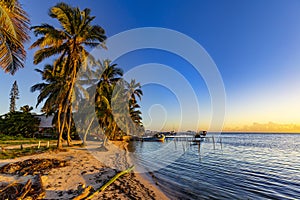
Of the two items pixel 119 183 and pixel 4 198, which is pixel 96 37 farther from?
pixel 4 198

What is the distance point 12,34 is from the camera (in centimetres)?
586

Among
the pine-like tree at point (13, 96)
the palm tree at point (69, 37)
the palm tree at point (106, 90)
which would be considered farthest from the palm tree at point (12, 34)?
the pine-like tree at point (13, 96)

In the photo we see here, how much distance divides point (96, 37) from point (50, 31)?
3637mm

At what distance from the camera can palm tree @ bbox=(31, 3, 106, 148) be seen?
555 inches

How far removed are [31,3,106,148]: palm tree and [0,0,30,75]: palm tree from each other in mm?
7998

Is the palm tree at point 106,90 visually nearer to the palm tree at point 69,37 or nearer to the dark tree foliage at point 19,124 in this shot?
the palm tree at point 69,37

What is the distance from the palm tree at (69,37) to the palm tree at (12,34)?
8.00 m

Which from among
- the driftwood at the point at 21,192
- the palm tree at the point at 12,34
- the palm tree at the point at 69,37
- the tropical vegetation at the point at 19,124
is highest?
the palm tree at the point at 69,37

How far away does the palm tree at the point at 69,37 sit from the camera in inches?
555

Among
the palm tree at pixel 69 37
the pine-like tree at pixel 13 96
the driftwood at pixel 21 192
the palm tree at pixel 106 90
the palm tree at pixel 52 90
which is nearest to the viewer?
the driftwood at pixel 21 192

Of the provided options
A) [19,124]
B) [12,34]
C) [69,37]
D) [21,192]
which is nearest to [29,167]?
[21,192]

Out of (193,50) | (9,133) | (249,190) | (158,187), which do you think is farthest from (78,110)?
(249,190)

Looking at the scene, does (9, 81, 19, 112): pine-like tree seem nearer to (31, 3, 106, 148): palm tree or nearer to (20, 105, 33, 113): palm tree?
(20, 105, 33, 113): palm tree

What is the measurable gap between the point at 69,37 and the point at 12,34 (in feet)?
33.7
